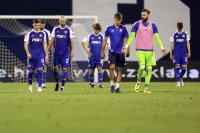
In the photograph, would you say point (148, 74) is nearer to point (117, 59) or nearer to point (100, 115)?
point (117, 59)

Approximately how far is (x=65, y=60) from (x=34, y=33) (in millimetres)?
1160

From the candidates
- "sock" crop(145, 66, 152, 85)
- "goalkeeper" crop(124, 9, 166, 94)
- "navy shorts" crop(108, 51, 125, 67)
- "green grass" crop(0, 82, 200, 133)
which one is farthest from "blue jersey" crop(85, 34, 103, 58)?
"green grass" crop(0, 82, 200, 133)

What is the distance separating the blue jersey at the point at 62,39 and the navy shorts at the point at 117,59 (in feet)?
4.48

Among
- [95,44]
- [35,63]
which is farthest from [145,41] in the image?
[95,44]

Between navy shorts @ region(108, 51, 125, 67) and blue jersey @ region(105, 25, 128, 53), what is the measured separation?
10 cm

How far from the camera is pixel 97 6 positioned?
2750 cm

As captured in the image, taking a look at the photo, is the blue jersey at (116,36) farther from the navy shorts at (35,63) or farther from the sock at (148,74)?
the navy shorts at (35,63)

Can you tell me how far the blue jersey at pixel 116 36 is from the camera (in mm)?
18047

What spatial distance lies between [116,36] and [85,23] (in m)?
9.23

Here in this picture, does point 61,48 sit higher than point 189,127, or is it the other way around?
point 61,48

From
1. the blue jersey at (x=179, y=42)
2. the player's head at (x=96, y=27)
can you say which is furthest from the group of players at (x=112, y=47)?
the blue jersey at (x=179, y=42)

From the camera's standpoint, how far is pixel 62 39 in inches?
744

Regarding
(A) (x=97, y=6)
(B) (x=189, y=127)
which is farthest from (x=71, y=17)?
(B) (x=189, y=127)

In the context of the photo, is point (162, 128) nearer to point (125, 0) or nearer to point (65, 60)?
point (65, 60)
